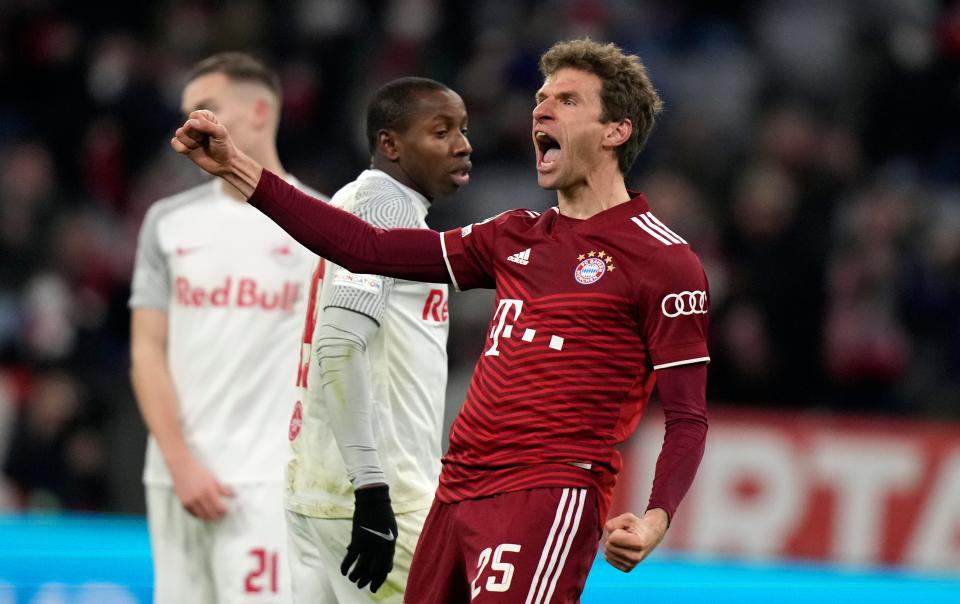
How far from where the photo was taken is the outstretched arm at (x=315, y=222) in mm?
3488

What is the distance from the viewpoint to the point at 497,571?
3396 millimetres

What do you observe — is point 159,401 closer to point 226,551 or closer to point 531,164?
point 226,551

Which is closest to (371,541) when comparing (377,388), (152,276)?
(377,388)

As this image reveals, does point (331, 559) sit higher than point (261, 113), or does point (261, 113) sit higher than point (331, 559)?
point (261, 113)

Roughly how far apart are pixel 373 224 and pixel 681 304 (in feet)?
3.17

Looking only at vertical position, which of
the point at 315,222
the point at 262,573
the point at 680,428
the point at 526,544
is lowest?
the point at 262,573

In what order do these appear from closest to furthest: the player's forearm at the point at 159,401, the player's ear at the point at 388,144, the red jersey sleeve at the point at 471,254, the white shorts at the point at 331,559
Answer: the red jersey sleeve at the point at 471,254 → the white shorts at the point at 331,559 → the player's ear at the point at 388,144 → the player's forearm at the point at 159,401

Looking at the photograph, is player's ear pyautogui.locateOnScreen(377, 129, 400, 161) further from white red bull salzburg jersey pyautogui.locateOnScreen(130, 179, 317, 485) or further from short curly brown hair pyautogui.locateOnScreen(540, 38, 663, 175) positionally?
white red bull salzburg jersey pyautogui.locateOnScreen(130, 179, 317, 485)

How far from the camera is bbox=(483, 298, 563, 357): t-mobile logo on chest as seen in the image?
3529 millimetres

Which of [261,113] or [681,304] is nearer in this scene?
[681,304]

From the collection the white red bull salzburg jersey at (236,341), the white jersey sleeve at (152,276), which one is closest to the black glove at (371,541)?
the white red bull salzburg jersey at (236,341)

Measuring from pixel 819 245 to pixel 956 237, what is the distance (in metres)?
0.91

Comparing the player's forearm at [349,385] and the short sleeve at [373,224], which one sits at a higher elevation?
the short sleeve at [373,224]

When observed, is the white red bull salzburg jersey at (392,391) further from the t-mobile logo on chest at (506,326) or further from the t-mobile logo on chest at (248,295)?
the t-mobile logo on chest at (248,295)
